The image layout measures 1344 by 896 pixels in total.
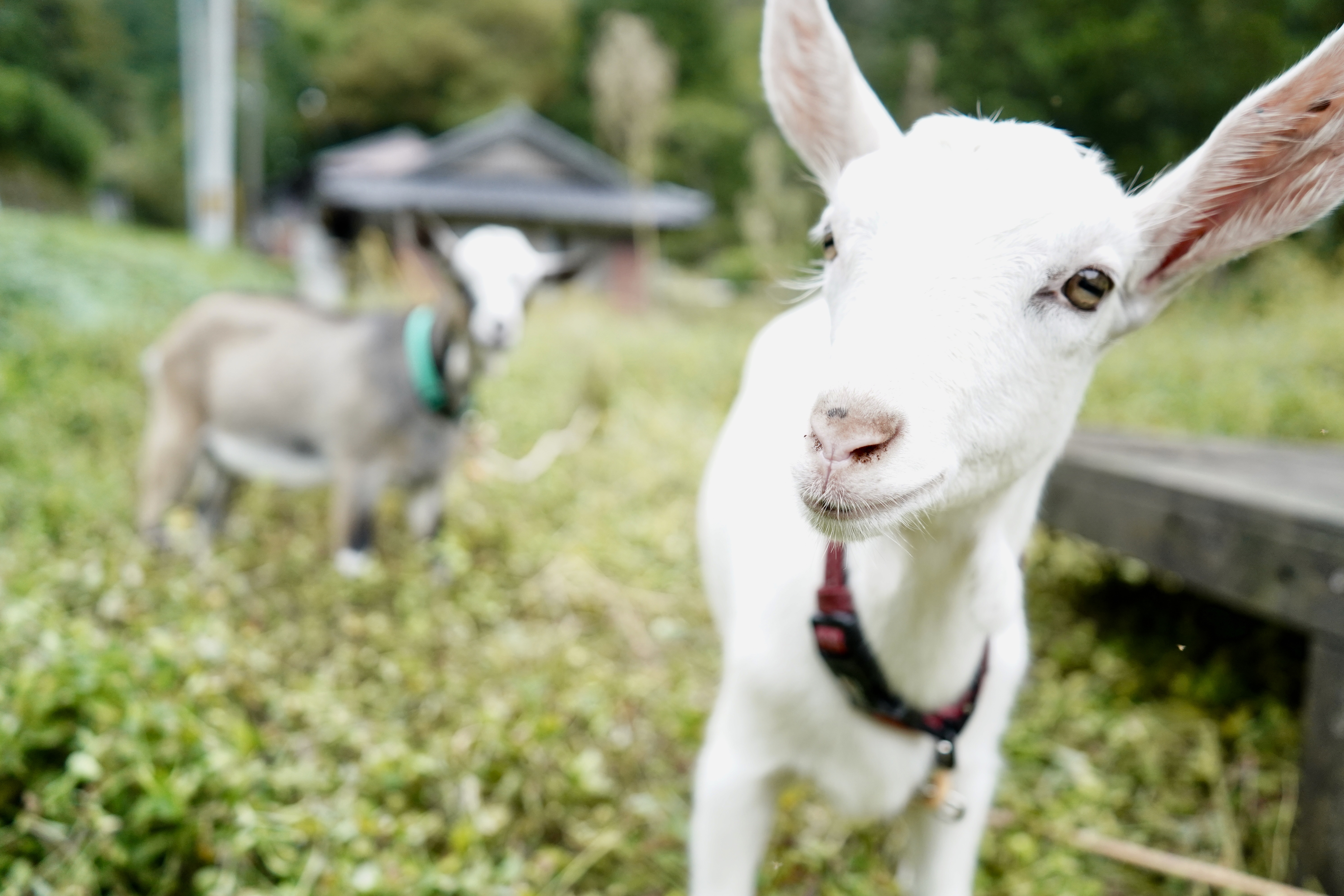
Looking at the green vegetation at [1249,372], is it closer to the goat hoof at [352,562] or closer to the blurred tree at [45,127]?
the goat hoof at [352,562]

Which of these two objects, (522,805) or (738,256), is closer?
(522,805)

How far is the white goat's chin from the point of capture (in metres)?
0.94

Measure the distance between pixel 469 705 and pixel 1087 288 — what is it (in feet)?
6.58

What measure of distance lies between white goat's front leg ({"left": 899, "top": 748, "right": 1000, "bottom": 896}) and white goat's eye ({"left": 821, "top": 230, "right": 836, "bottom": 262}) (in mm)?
853

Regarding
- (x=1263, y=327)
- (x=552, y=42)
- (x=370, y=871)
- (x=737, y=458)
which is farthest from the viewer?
→ (x=552, y=42)

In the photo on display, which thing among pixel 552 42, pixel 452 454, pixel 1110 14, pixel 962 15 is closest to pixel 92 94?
pixel 452 454

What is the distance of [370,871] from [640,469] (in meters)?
3.30

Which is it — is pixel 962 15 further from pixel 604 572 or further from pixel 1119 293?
pixel 1119 293

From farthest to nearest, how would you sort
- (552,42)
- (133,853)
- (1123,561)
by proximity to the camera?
(552,42), (1123,561), (133,853)

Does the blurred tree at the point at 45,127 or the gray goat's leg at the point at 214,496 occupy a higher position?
the blurred tree at the point at 45,127

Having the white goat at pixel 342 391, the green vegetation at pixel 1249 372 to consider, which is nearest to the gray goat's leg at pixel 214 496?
the white goat at pixel 342 391

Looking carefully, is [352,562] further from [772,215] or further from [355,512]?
[772,215]

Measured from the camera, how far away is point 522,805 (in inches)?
80.1

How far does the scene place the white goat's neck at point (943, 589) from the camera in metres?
A: 1.20
